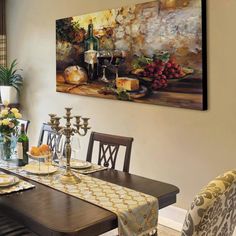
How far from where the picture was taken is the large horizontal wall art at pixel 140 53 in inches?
123

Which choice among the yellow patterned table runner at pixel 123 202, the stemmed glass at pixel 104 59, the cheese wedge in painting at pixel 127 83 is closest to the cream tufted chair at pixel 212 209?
the yellow patterned table runner at pixel 123 202

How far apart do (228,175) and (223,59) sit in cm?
169

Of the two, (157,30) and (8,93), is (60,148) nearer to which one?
(157,30)

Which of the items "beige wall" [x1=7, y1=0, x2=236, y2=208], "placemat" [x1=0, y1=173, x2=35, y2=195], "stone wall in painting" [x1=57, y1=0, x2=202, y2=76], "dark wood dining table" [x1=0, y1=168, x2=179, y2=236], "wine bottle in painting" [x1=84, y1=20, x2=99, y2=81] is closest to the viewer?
"dark wood dining table" [x1=0, y1=168, x2=179, y2=236]

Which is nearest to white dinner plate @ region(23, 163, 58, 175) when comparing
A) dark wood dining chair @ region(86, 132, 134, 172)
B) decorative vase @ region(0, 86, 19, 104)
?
dark wood dining chair @ region(86, 132, 134, 172)

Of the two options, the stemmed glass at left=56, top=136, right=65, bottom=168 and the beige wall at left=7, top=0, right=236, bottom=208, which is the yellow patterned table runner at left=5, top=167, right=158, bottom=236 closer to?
the stemmed glass at left=56, top=136, right=65, bottom=168

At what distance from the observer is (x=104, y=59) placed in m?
3.90

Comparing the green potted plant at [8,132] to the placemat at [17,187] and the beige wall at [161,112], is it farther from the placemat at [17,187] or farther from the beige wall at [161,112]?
the beige wall at [161,112]

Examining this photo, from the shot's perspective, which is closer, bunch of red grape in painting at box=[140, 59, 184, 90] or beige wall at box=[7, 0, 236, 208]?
beige wall at box=[7, 0, 236, 208]

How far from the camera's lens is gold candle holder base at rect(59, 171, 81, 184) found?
2301 mm

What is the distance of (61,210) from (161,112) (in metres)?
1.82

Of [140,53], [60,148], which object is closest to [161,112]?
[140,53]

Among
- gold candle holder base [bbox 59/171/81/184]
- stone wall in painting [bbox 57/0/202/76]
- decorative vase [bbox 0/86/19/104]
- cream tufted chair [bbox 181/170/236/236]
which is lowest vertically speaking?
gold candle holder base [bbox 59/171/81/184]

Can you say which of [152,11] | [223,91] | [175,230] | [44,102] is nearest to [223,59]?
[223,91]
